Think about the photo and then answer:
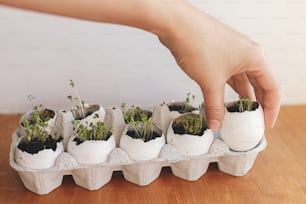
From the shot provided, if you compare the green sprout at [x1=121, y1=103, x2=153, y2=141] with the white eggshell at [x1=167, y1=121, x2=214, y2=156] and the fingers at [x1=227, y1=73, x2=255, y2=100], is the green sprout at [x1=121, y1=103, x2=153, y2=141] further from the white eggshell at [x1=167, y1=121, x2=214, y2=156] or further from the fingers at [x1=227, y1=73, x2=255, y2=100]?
the fingers at [x1=227, y1=73, x2=255, y2=100]

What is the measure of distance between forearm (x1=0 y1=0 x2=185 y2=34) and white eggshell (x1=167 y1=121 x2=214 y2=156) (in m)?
0.18

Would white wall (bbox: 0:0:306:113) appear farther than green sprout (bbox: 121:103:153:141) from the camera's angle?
Yes

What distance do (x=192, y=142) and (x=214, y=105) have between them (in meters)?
0.07

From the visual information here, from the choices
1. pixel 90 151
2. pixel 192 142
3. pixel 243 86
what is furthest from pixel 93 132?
pixel 243 86

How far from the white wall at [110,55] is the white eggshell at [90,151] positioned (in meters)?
0.24

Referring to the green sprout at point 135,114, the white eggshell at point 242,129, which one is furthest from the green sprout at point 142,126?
the white eggshell at point 242,129

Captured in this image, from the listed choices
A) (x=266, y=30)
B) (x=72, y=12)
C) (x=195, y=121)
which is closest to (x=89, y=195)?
(x=195, y=121)

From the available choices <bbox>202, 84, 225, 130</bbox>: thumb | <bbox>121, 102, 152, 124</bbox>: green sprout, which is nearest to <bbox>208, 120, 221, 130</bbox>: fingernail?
<bbox>202, 84, 225, 130</bbox>: thumb

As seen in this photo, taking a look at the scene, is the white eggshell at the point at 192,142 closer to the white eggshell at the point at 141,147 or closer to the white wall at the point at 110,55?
the white eggshell at the point at 141,147

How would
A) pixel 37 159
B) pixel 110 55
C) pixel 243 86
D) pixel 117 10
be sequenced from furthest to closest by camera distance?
pixel 110 55
pixel 243 86
pixel 37 159
pixel 117 10

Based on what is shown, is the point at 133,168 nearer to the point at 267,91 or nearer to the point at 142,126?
the point at 142,126

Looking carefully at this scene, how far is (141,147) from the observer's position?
2.33ft

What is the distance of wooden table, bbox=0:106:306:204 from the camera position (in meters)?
0.72

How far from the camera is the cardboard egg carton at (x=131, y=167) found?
706mm
